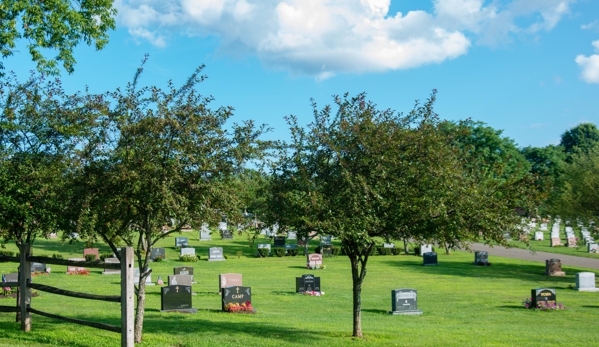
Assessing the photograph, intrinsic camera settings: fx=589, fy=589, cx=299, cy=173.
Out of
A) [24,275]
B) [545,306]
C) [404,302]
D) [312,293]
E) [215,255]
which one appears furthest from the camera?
[215,255]

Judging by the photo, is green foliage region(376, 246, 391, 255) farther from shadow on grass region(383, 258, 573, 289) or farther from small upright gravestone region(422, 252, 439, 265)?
small upright gravestone region(422, 252, 439, 265)

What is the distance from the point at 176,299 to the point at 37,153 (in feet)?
23.8

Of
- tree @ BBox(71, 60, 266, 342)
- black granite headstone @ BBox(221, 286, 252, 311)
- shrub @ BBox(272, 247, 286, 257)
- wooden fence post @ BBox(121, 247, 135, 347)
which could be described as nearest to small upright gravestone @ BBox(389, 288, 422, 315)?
black granite headstone @ BBox(221, 286, 252, 311)

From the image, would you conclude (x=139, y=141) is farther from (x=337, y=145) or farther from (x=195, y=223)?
(x=337, y=145)

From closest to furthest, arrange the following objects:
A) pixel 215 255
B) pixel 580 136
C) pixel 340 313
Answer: pixel 340 313 < pixel 215 255 < pixel 580 136

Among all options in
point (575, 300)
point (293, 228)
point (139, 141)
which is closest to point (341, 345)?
point (293, 228)

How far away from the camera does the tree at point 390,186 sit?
41.6ft

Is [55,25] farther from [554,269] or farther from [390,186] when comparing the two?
[554,269]

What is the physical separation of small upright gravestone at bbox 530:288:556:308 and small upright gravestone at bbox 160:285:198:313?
13.6 metres

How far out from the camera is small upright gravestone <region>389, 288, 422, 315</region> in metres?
21.6

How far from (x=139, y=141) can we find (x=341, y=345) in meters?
6.49

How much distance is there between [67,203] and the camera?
11.3m

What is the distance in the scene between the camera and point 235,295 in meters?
20.6

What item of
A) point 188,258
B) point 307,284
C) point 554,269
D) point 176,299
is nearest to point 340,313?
point 307,284
